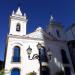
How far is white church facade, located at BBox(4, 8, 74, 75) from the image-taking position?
23.0 meters

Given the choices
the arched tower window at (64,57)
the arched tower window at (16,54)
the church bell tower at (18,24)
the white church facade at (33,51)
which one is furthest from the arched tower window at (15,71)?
the arched tower window at (64,57)

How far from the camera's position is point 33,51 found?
24.7 metres

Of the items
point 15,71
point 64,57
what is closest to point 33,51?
point 15,71

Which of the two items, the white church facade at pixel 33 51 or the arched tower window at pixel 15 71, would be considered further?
the white church facade at pixel 33 51

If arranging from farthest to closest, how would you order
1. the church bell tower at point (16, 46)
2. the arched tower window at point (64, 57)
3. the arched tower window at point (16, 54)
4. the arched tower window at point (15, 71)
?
the arched tower window at point (64, 57) → the arched tower window at point (16, 54) → the church bell tower at point (16, 46) → the arched tower window at point (15, 71)

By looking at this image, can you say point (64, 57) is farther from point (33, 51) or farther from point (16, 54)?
point (16, 54)

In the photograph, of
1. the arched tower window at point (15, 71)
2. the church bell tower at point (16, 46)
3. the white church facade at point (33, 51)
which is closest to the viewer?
the arched tower window at point (15, 71)

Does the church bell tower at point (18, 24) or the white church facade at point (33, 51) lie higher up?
the church bell tower at point (18, 24)

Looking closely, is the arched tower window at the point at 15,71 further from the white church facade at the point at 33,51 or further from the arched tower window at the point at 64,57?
the arched tower window at the point at 64,57

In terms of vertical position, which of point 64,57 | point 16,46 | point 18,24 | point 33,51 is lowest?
point 64,57

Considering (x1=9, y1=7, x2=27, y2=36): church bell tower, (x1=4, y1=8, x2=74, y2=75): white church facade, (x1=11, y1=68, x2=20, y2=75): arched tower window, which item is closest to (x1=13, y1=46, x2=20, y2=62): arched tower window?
(x1=4, y1=8, x2=74, y2=75): white church facade

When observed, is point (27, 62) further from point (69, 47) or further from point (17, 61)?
point (69, 47)

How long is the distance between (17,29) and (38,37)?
381 cm

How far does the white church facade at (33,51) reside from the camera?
23016mm
